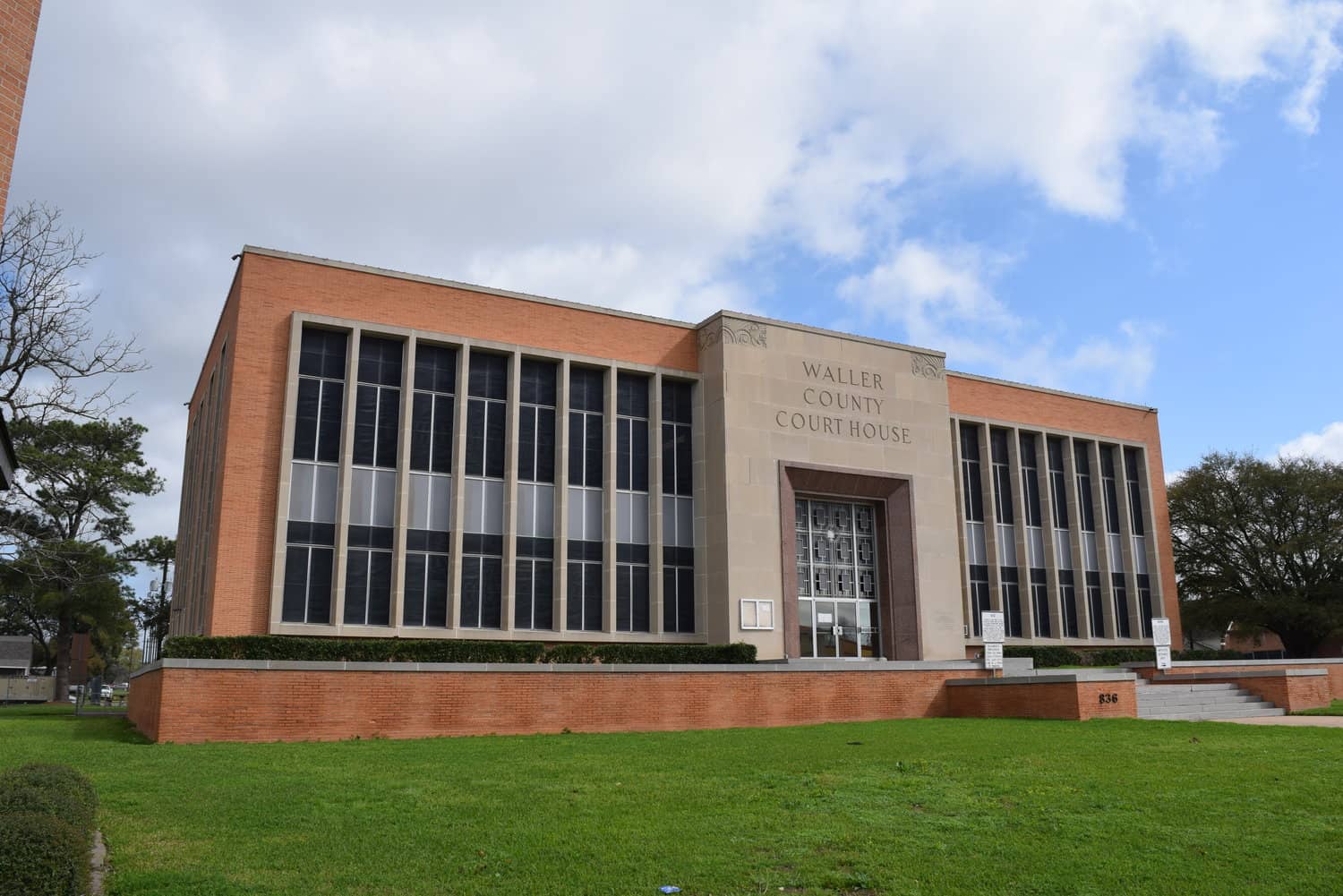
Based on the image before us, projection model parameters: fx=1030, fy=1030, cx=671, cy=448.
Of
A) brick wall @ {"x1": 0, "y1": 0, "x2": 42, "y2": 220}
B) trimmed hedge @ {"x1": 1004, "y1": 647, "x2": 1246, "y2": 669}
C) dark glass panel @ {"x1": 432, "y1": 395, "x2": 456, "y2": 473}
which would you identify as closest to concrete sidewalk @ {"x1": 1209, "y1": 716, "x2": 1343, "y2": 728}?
trimmed hedge @ {"x1": 1004, "y1": 647, "x2": 1246, "y2": 669}

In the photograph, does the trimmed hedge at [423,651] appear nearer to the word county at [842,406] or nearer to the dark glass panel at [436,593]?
the dark glass panel at [436,593]

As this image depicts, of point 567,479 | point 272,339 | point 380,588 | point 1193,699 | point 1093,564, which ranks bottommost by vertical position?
point 1193,699

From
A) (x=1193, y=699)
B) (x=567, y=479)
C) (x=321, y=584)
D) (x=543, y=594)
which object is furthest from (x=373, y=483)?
(x=1193, y=699)

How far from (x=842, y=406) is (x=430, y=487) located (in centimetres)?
1322

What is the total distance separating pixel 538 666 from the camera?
21719mm

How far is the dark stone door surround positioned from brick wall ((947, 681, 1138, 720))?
27.2 feet

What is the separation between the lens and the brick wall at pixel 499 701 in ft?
63.1

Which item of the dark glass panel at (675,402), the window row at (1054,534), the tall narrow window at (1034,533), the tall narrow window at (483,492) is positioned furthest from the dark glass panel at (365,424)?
the tall narrow window at (1034,533)

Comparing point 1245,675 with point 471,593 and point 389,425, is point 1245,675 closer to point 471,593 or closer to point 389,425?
point 471,593

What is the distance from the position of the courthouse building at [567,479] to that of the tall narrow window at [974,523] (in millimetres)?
145

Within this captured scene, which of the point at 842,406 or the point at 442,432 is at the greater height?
the point at 842,406

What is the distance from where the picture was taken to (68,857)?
21.6ft

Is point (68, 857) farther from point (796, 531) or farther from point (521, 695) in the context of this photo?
point (796, 531)

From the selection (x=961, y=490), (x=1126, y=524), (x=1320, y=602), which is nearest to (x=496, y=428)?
(x=961, y=490)
